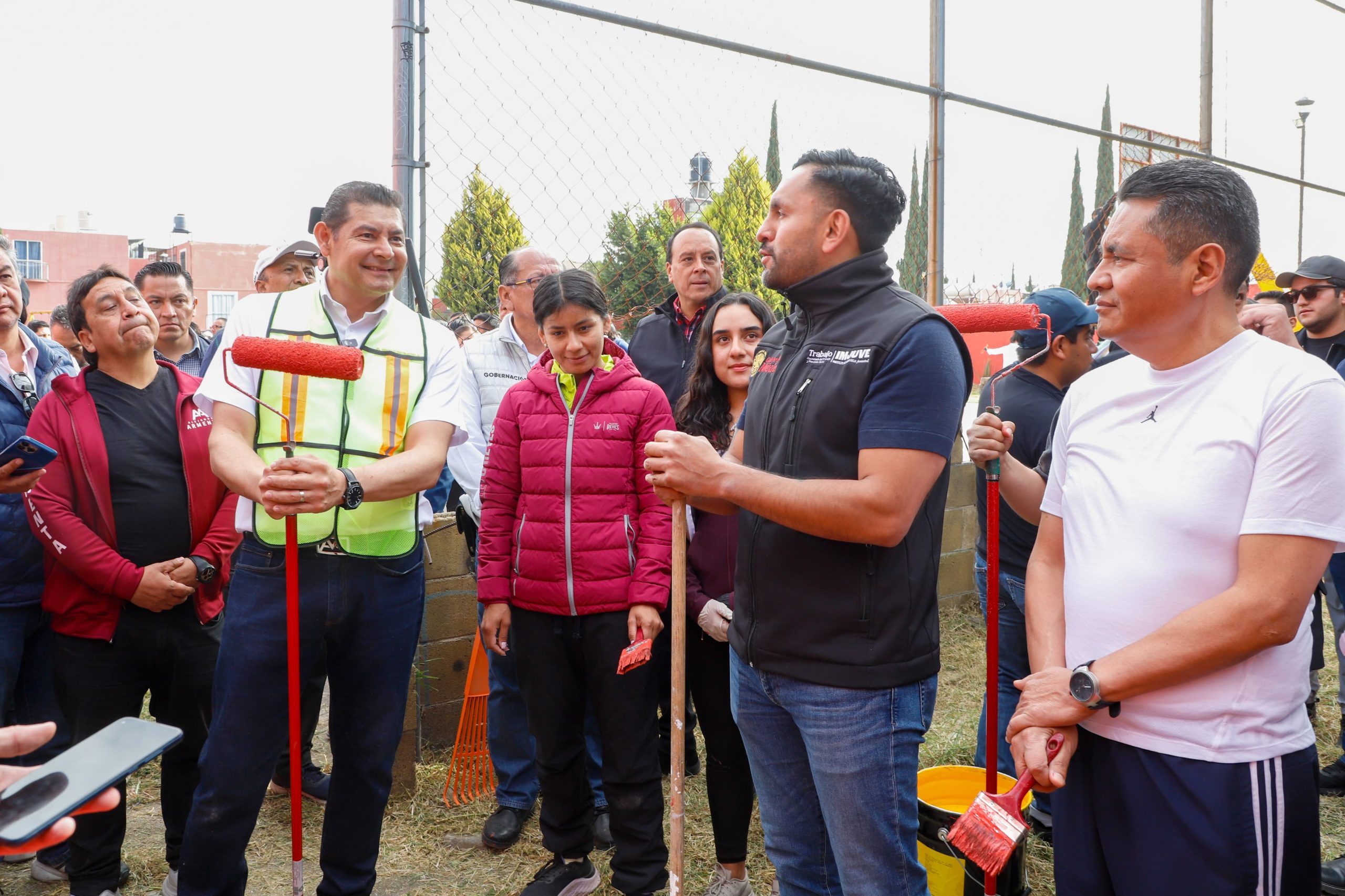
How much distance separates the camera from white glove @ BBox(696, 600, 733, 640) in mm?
2891

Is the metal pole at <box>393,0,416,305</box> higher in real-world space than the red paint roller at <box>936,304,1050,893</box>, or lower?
higher

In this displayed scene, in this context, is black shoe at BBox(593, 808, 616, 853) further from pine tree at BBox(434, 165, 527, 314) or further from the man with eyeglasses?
pine tree at BBox(434, 165, 527, 314)

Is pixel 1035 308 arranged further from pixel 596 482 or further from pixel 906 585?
pixel 596 482

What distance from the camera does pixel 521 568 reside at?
2977mm

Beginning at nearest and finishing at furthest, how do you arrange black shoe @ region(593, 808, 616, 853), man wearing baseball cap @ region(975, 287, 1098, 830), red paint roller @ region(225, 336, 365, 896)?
1. red paint roller @ region(225, 336, 365, 896)
2. man wearing baseball cap @ region(975, 287, 1098, 830)
3. black shoe @ region(593, 808, 616, 853)

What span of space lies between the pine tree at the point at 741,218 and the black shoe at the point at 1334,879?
10.3 ft

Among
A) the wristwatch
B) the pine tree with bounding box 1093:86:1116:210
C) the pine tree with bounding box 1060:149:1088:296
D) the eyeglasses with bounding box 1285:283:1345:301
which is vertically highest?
the pine tree with bounding box 1093:86:1116:210

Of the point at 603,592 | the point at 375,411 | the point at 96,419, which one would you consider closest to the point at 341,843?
the point at 603,592

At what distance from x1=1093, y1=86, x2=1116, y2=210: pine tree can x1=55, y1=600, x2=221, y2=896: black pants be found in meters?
4.30

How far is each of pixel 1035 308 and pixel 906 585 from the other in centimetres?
110

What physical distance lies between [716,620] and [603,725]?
1.62ft

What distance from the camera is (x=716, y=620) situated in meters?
2.91

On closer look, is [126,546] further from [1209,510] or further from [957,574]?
[957,574]

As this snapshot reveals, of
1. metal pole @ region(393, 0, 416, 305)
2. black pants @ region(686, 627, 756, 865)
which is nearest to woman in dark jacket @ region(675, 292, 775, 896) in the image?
black pants @ region(686, 627, 756, 865)
